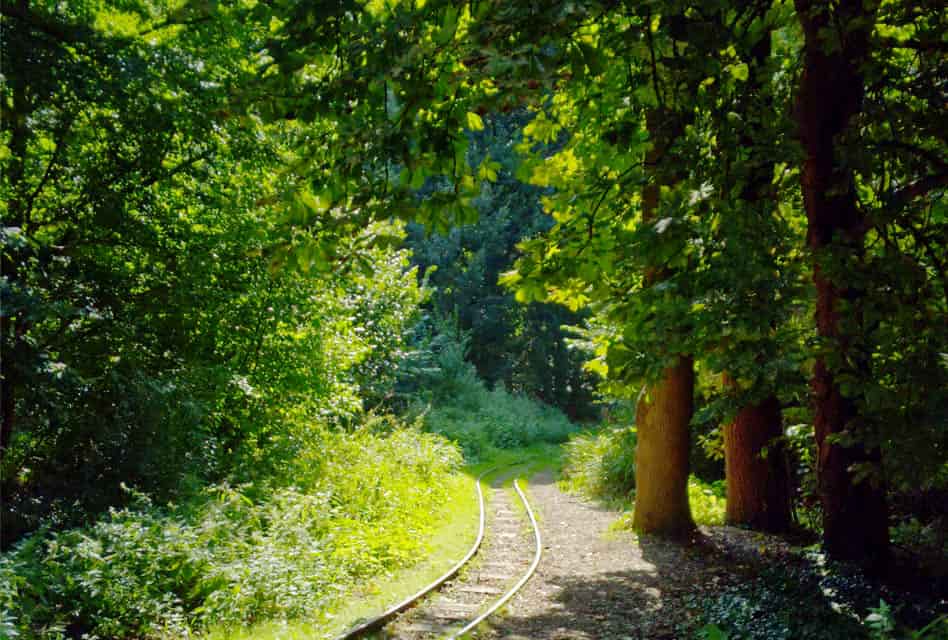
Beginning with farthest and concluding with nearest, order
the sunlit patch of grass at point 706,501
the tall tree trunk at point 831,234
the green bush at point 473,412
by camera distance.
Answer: the green bush at point 473,412, the sunlit patch of grass at point 706,501, the tall tree trunk at point 831,234

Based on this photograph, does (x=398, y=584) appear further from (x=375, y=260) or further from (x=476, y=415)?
(x=476, y=415)

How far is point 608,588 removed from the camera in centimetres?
1035

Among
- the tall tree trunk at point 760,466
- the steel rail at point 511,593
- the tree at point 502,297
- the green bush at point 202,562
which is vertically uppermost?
the tree at point 502,297

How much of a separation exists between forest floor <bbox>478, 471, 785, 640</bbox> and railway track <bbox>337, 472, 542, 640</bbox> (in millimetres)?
243

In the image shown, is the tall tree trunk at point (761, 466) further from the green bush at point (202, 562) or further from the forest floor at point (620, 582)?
the green bush at point (202, 562)

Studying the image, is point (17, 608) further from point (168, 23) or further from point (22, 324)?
point (168, 23)

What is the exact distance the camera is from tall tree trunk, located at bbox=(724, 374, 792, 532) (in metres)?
12.6

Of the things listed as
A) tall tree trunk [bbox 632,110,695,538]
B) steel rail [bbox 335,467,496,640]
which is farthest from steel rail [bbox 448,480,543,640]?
tall tree trunk [bbox 632,110,695,538]

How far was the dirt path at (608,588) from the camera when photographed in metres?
8.51

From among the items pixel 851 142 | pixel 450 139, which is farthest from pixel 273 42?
pixel 851 142

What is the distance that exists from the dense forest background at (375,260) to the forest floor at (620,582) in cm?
90

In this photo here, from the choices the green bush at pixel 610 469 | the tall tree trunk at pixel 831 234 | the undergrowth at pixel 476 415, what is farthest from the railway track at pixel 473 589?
the undergrowth at pixel 476 415

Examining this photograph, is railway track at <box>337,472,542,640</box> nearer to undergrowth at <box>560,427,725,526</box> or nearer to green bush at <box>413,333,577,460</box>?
undergrowth at <box>560,427,725,526</box>

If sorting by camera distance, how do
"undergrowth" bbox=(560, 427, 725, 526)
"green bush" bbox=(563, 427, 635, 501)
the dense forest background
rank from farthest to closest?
"green bush" bbox=(563, 427, 635, 501) < "undergrowth" bbox=(560, 427, 725, 526) < the dense forest background
